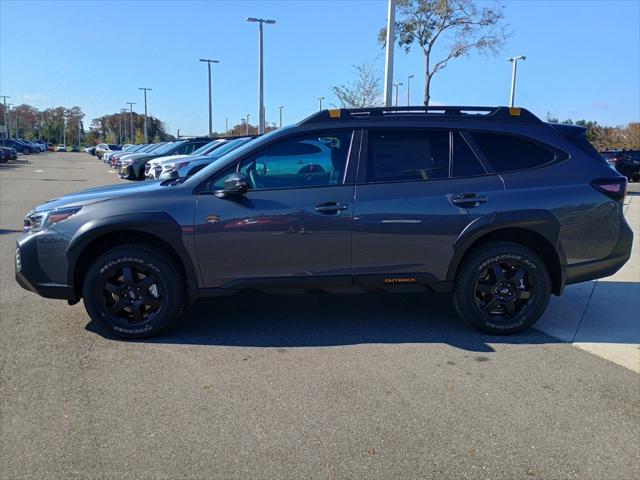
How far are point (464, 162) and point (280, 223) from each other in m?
1.69

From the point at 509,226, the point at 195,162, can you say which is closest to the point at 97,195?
the point at 509,226

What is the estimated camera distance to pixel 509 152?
471 centimetres

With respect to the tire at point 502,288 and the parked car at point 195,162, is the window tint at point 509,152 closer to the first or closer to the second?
the tire at point 502,288

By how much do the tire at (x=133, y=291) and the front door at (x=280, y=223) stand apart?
32cm

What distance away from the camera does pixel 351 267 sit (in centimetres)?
452

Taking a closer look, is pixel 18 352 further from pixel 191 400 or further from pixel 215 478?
pixel 215 478

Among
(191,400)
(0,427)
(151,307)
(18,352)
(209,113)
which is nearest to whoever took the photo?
(0,427)

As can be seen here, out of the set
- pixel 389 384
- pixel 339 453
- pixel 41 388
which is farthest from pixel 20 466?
pixel 389 384

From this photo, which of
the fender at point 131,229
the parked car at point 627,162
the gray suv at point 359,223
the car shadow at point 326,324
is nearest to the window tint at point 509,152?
the gray suv at point 359,223

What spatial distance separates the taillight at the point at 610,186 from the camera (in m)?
4.63

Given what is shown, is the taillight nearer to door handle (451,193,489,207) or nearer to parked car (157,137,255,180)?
door handle (451,193,489,207)

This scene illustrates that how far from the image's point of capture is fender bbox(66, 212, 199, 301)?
4312mm

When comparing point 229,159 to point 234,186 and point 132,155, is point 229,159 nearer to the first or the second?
point 234,186

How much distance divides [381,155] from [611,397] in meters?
2.51
